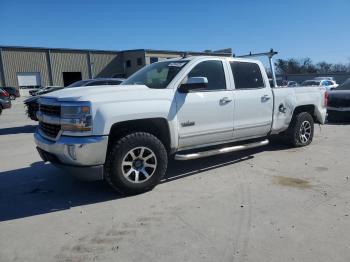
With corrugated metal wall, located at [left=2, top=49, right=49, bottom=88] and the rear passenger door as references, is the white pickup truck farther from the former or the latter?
corrugated metal wall, located at [left=2, top=49, right=49, bottom=88]

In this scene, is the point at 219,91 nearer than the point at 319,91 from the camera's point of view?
Result: Yes

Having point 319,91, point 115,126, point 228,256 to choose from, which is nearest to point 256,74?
point 319,91

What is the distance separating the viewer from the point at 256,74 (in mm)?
6340

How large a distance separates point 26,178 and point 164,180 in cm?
235

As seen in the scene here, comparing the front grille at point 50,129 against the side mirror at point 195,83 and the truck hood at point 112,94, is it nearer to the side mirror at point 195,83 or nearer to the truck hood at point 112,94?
the truck hood at point 112,94

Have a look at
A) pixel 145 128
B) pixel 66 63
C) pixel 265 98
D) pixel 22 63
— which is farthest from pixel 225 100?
pixel 66 63

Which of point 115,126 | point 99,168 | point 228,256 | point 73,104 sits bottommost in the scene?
point 228,256

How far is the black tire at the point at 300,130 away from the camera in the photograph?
7.24 metres

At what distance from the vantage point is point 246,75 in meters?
6.14

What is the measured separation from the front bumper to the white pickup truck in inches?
0.5

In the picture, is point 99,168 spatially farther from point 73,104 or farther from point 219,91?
point 219,91

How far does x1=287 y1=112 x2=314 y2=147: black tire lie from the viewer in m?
7.24

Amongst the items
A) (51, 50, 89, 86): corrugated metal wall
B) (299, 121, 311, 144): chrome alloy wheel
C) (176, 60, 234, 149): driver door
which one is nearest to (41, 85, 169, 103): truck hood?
(176, 60, 234, 149): driver door

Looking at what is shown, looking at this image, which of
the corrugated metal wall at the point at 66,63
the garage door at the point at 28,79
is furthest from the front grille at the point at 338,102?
the corrugated metal wall at the point at 66,63
